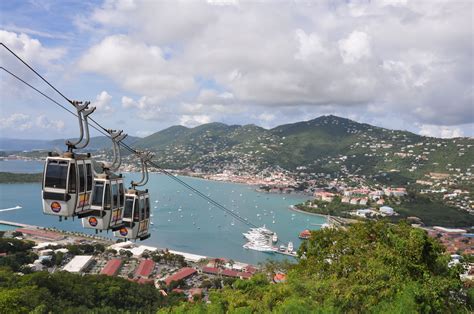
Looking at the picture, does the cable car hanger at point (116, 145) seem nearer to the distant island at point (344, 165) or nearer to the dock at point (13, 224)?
the dock at point (13, 224)

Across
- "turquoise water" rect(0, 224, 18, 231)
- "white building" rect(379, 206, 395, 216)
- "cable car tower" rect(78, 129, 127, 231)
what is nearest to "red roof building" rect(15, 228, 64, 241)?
"turquoise water" rect(0, 224, 18, 231)

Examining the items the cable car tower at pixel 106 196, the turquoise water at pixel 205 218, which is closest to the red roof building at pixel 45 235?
the turquoise water at pixel 205 218

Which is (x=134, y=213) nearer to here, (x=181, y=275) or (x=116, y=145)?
(x=116, y=145)

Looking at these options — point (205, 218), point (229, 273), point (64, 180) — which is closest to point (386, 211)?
point (205, 218)

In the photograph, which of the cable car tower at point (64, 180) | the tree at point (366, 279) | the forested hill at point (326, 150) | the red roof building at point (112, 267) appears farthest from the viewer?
the forested hill at point (326, 150)

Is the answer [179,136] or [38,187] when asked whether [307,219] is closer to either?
[38,187]

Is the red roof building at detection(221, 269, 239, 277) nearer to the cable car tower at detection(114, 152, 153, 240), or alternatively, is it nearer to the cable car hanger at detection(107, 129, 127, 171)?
the cable car tower at detection(114, 152, 153, 240)
